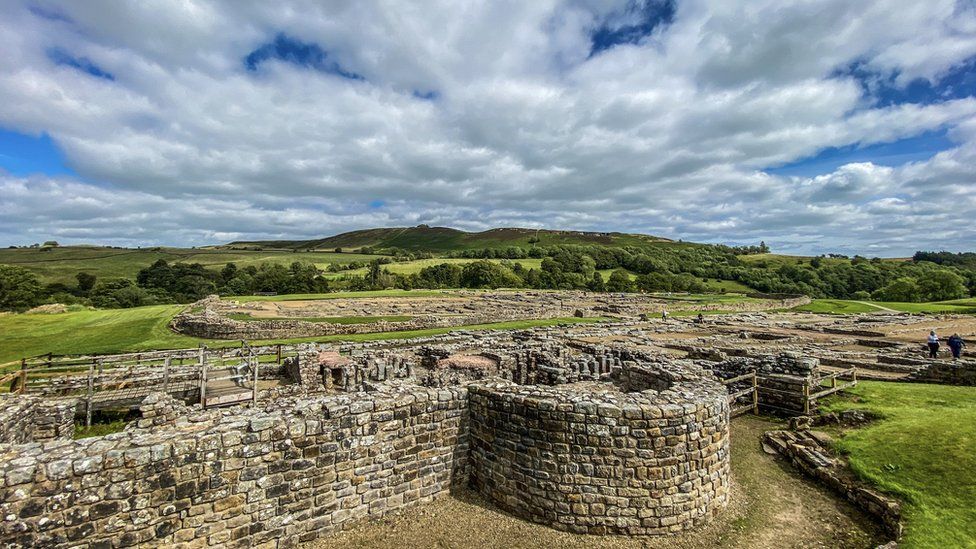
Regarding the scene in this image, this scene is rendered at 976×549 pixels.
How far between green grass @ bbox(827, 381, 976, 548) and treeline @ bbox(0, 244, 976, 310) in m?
85.7

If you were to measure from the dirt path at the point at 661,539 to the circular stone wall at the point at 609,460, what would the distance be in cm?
27

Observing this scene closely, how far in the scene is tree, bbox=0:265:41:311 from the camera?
61.3 m

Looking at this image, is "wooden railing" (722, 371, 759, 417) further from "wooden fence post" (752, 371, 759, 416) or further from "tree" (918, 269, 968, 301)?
"tree" (918, 269, 968, 301)

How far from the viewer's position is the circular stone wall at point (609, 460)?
326 inches

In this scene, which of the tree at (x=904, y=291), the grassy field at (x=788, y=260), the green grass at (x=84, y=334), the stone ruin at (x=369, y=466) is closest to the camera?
the stone ruin at (x=369, y=466)

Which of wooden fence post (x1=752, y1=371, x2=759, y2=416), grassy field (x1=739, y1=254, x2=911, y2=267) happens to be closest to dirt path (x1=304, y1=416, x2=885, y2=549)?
wooden fence post (x1=752, y1=371, x2=759, y2=416)

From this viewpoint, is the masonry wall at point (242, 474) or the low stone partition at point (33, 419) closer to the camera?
the masonry wall at point (242, 474)

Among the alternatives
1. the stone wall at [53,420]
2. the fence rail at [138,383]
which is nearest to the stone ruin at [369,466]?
the stone wall at [53,420]

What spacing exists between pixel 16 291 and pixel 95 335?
163 ft

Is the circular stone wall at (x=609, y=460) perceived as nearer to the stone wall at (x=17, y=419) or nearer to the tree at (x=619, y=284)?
the stone wall at (x=17, y=419)

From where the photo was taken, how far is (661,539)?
824 cm

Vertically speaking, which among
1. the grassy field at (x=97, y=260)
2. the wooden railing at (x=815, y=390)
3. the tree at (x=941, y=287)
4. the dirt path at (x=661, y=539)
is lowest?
the dirt path at (x=661, y=539)

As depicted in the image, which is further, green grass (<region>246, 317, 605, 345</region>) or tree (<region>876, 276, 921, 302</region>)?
tree (<region>876, 276, 921, 302</region>)

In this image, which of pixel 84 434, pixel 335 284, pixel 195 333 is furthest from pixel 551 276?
pixel 84 434
